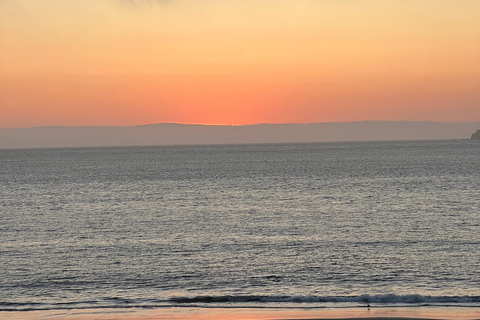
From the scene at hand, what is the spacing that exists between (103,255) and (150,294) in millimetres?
9527

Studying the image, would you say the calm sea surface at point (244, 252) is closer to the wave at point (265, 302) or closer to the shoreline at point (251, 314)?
the wave at point (265, 302)

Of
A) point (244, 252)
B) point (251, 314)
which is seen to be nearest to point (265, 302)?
point (251, 314)

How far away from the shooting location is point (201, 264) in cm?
2977

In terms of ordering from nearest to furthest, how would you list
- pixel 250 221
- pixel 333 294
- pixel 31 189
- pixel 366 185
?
1. pixel 333 294
2. pixel 250 221
3. pixel 366 185
4. pixel 31 189

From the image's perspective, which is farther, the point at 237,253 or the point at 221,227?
the point at 221,227

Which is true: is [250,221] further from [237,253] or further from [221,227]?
[237,253]

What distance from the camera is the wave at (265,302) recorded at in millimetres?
21672

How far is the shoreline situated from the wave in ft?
2.31

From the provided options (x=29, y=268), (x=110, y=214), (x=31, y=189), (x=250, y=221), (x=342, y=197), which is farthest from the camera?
(x=31, y=189)

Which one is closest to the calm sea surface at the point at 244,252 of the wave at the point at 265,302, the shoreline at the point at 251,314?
the wave at the point at 265,302

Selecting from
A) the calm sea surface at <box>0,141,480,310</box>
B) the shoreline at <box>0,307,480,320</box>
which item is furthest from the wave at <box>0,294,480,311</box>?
the shoreline at <box>0,307,480,320</box>

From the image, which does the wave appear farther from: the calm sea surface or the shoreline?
the shoreline

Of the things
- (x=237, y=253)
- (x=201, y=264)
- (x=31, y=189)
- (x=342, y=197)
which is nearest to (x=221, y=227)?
(x=237, y=253)

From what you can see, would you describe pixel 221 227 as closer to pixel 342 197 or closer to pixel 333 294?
pixel 333 294
